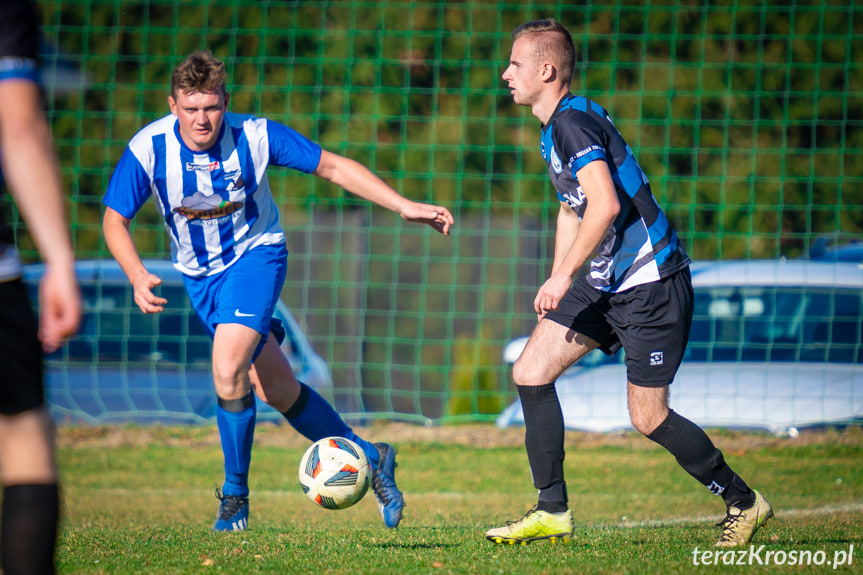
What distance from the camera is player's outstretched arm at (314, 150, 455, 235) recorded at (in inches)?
175

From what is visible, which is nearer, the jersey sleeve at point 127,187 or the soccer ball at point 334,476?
the soccer ball at point 334,476

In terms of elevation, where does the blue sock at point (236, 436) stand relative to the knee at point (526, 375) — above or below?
below

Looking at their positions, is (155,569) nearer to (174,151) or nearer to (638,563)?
(638,563)

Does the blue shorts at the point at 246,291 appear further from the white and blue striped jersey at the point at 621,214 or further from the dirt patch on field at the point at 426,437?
the dirt patch on field at the point at 426,437

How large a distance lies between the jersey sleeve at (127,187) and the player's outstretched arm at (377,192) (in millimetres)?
891

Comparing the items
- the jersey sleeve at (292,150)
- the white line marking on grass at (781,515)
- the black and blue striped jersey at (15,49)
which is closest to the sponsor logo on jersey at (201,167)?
the jersey sleeve at (292,150)

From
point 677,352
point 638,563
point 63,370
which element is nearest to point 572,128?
point 677,352

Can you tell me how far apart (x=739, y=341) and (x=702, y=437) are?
5.31 meters

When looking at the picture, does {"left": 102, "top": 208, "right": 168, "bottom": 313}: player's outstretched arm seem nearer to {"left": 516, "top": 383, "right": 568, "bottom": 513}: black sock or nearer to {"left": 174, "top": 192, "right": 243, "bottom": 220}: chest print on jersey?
{"left": 174, "top": 192, "right": 243, "bottom": 220}: chest print on jersey

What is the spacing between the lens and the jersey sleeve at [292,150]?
4.91 meters

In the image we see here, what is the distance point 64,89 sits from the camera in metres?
12.9

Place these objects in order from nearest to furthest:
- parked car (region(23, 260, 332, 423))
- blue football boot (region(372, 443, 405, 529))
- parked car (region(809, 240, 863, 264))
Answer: blue football boot (region(372, 443, 405, 529)), parked car (region(809, 240, 863, 264)), parked car (region(23, 260, 332, 423))

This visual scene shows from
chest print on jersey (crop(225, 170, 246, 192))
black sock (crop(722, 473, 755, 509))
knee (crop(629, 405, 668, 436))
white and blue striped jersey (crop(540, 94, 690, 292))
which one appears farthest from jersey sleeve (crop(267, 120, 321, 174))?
black sock (crop(722, 473, 755, 509))

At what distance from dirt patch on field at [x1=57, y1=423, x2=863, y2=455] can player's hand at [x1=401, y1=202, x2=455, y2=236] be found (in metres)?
4.95
